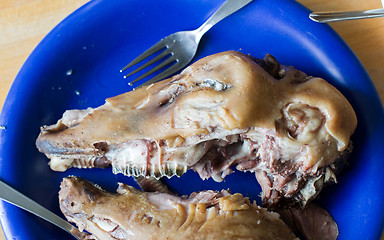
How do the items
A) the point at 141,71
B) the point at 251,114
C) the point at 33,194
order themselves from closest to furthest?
the point at 251,114, the point at 33,194, the point at 141,71

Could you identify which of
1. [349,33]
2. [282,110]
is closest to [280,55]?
[349,33]

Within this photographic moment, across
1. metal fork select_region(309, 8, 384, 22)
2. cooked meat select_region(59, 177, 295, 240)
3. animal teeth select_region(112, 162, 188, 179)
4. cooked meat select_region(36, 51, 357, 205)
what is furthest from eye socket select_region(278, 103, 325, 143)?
metal fork select_region(309, 8, 384, 22)

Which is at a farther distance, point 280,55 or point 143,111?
point 280,55

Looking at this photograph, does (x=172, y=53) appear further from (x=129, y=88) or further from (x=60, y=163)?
(x=60, y=163)

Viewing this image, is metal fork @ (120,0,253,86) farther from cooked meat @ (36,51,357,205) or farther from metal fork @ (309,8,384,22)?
metal fork @ (309,8,384,22)

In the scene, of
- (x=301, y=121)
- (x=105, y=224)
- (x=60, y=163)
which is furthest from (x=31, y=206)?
(x=301, y=121)

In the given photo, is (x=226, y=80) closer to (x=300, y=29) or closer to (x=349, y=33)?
(x=300, y=29)

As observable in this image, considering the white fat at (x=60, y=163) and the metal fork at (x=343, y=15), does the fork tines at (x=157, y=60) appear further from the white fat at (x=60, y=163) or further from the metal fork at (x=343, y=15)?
the metal fork at (x=343, y=15)

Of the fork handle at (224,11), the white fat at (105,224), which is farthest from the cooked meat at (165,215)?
the fork handle at (224,11)
